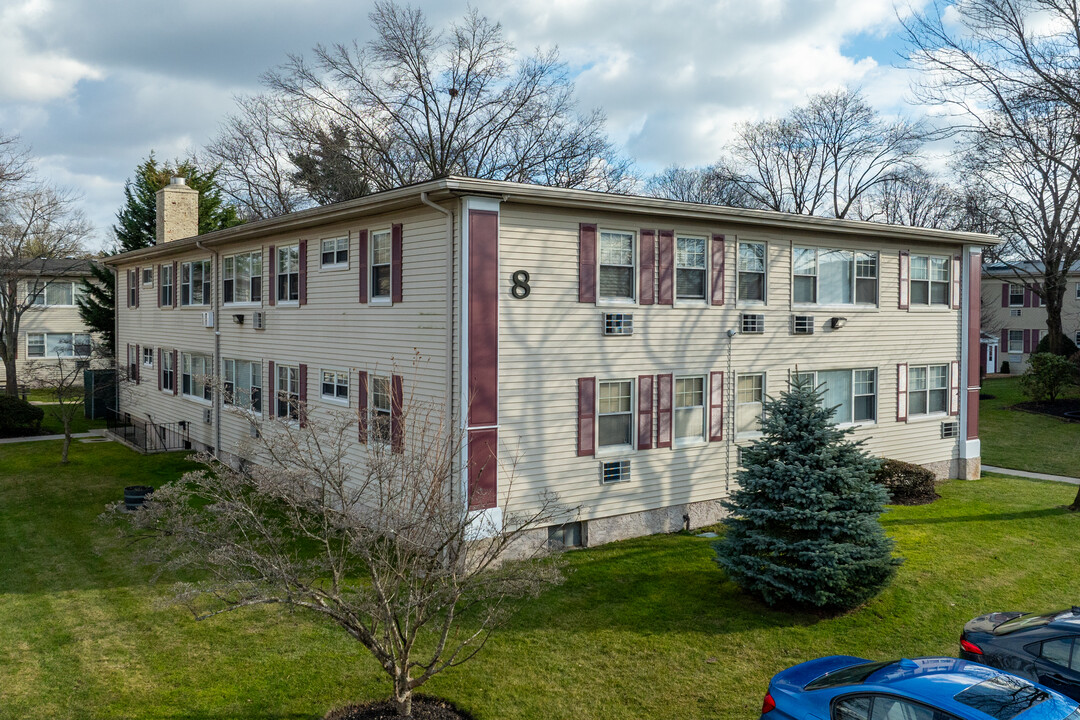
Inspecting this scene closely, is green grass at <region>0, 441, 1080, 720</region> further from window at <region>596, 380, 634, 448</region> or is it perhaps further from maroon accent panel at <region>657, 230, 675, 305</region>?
maroon accent panel at <region>657, 230, 675, 305</region>

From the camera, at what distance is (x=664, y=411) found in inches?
605

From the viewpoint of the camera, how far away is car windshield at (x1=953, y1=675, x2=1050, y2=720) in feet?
20.0

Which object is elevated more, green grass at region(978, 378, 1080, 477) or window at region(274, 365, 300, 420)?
window at region(274, 365, 300, 420)

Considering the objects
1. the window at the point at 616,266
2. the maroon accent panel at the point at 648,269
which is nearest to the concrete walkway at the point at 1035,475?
the maroon accent panel at the point at 648,269

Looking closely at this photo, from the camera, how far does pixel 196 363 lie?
2341cm

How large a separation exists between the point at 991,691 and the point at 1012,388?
3764 cm

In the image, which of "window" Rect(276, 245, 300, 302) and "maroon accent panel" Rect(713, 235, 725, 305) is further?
"window" Rect(276, 245, 300, 302)

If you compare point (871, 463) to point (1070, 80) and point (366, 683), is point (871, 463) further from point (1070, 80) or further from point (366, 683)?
point (1070, 80)

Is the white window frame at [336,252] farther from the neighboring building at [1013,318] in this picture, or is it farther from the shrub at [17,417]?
the neighboring building at [1013,318]

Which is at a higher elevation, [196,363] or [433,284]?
[433,284]

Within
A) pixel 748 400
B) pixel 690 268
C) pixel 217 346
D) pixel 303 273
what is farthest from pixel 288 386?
pixel 748 400

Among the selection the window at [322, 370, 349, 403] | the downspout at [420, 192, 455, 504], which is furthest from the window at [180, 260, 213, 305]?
the downspout at [420, 192, 455, 504]

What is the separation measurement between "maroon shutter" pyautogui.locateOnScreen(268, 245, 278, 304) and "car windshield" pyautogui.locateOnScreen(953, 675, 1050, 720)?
16.2 m

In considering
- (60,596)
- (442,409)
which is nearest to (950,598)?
(442,409)
